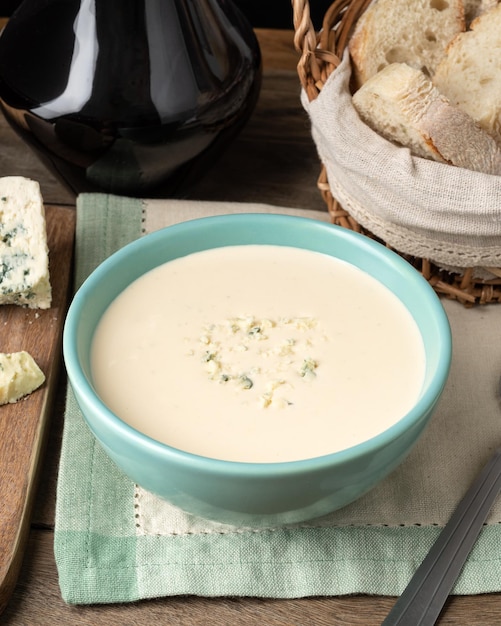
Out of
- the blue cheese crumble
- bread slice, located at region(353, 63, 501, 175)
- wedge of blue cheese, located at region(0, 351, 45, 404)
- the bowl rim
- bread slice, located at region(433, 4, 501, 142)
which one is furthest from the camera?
bread slice, located at region(433, 4, 501, 142)

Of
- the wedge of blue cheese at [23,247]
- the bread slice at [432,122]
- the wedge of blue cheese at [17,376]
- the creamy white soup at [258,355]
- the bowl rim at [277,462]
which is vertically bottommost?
the wedge of blue cheese at [17,376]

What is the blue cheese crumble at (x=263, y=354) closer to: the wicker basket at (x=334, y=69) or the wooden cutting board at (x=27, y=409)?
the wooden cutting board at (x=27, y=409)

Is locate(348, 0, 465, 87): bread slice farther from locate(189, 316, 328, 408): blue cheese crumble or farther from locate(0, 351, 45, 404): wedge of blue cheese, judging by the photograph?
locate(0, 351, 45, 404): wedge of blue cheese

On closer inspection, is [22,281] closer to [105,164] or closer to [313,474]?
[105,164]

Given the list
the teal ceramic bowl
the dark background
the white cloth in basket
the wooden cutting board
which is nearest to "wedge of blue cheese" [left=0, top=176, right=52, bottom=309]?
the wooden cutting board

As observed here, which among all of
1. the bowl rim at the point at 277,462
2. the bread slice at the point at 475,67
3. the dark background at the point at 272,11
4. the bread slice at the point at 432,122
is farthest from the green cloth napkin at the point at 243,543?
the dark background at the point at 272,11

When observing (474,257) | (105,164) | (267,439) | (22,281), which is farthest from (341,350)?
(105,164)
